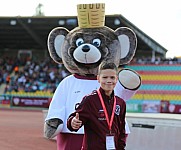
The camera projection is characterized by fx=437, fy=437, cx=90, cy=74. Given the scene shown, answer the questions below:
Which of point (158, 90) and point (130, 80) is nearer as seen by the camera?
point (130, 80)

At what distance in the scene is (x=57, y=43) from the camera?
5.61m

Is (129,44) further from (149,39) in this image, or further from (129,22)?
(149,39)

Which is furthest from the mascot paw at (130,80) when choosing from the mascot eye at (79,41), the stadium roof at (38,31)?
the stadium roof at (38,31)

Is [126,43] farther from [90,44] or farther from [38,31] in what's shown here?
[38,31]

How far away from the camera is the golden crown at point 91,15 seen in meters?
5.37

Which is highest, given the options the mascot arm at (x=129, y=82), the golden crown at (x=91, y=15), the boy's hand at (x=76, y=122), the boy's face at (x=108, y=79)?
the golden crown at (x=91, y=15)

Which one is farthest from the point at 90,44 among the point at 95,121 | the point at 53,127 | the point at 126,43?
the point at 95,121

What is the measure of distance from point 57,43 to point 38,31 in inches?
997

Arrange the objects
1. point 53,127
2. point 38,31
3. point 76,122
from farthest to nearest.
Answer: point 38,31
point 53,127
point 76,122

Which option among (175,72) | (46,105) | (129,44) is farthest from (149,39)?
(129,44)

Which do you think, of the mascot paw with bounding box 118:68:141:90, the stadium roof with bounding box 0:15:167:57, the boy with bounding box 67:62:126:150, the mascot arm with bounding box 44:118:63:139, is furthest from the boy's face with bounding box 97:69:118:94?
the stadium roof with bounding box 0:15:167:57

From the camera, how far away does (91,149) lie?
12.0ft

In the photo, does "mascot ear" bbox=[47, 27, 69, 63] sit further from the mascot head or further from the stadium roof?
the stadium roof

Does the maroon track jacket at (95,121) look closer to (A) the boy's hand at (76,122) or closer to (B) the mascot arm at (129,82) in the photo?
(A) the boy's hand at (76,122)
